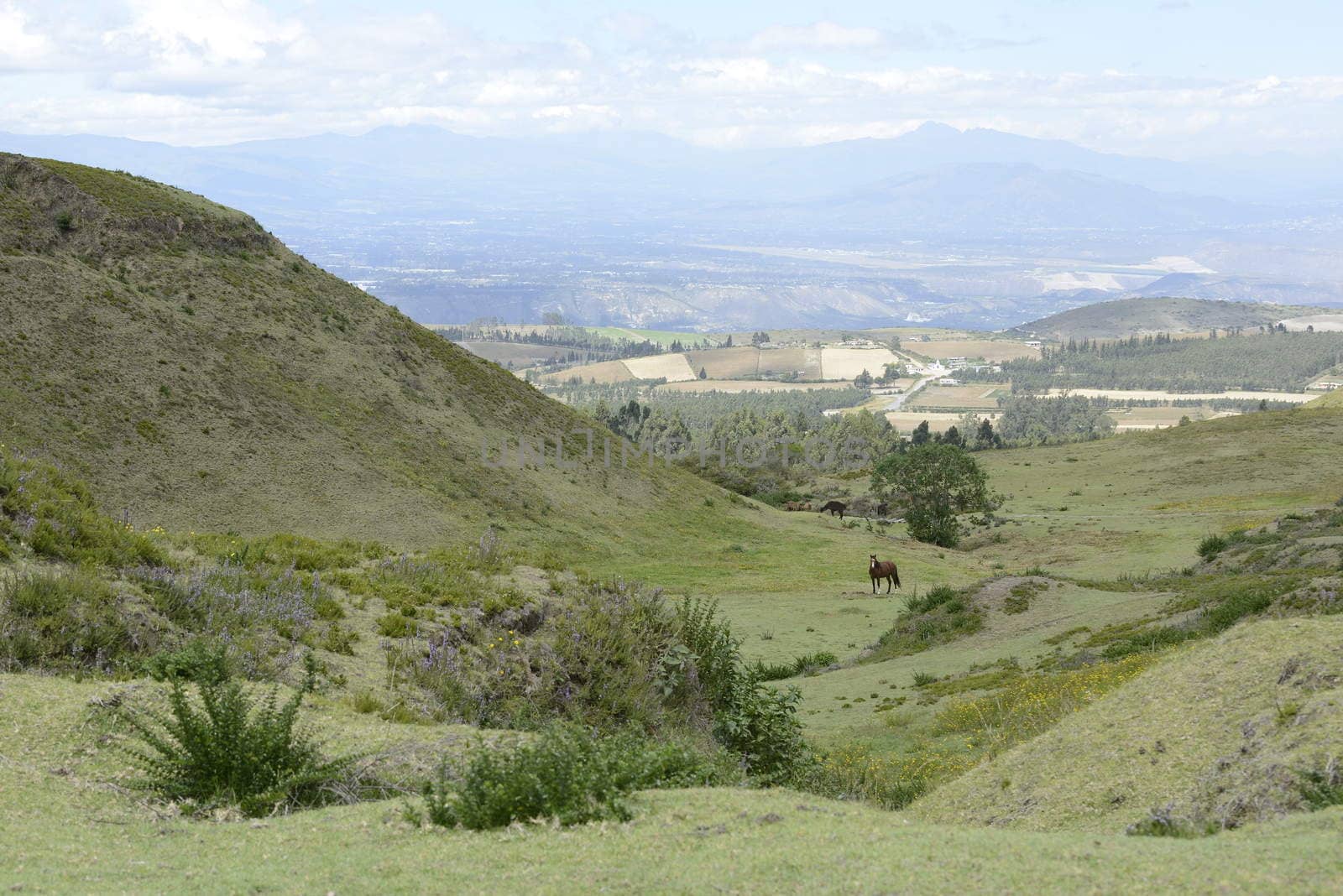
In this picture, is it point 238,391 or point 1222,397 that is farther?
point 1222,397

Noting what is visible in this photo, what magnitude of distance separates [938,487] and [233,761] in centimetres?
4518

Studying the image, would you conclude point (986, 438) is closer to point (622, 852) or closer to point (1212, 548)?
point (1212, 548)

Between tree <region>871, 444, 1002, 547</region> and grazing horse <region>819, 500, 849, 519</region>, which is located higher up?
tree <region>871, 444, 1002, 547</region>

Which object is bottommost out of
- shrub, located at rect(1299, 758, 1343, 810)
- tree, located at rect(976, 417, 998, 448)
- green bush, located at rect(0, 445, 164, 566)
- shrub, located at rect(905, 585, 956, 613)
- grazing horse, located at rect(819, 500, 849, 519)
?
grazing horse, located at rect(819, 500, 849, 519)

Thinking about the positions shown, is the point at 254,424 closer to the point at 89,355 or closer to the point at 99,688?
the point at 89,355

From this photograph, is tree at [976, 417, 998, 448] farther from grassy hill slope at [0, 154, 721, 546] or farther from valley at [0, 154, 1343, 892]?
valley at [0, 154, 1343, 892]

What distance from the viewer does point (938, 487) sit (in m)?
49.2

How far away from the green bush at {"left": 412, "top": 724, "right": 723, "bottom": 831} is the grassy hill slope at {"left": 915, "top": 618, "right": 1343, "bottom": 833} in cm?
350

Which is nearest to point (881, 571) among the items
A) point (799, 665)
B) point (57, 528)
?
point (799, 665)

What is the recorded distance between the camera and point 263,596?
38.3 feet

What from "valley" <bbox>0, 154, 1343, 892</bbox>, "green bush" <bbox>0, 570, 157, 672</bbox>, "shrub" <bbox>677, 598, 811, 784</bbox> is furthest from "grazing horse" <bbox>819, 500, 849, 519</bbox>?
"green bush" <bbox>0, 570, 157, 672</bbox>

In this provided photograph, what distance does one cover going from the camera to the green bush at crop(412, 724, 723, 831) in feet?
20.3

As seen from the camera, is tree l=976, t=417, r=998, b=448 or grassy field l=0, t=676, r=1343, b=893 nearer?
grassy field l=0, t=676, r=1343, b=893

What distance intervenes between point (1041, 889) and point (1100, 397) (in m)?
202
